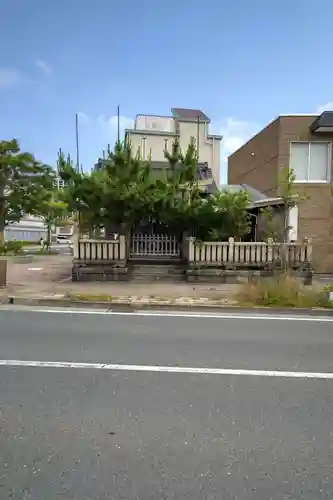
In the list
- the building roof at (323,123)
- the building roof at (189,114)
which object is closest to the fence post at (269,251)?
the building roof at (323,123)

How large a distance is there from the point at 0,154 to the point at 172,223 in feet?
56.6

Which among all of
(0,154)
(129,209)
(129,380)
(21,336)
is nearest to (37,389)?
(129,380)

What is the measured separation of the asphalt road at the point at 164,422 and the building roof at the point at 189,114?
26.3 metres

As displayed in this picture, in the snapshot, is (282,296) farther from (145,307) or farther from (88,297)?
(88,297)

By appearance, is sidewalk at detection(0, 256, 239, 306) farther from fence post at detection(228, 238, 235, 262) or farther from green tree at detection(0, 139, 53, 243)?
green tree at detection(0, 139, 53, 243)

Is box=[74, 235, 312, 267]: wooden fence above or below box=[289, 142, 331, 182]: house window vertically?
below

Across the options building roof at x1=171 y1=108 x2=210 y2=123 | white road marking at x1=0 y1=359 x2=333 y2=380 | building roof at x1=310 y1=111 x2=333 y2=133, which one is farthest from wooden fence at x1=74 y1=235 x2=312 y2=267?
building roof at x1=171 y1=108 x2=210 y2=123

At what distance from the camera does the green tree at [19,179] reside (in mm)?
26625

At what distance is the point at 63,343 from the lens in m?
6.31

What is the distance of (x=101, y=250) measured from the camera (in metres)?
14.2

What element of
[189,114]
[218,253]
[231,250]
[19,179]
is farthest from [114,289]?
[189,114]

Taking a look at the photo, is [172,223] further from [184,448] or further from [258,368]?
[184,448]

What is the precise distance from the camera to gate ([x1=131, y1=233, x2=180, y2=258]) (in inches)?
623

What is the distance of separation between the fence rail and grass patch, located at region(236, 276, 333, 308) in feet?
17.0
